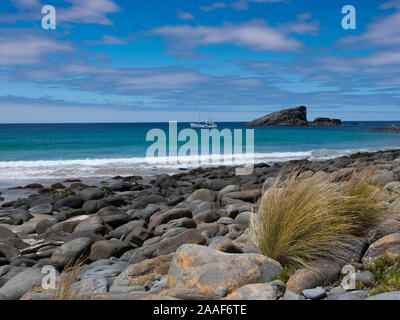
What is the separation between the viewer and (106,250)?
6.72 metres

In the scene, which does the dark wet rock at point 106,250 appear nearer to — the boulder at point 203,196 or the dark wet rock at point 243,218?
the dark wet rock at point 243,218

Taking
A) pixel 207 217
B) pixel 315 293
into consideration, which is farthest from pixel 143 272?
pixel 207 217

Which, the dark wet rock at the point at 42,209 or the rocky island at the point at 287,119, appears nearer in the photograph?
the dark wet rock at the point at 42,209

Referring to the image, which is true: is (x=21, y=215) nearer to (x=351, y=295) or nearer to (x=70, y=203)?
(x=70, y=203)

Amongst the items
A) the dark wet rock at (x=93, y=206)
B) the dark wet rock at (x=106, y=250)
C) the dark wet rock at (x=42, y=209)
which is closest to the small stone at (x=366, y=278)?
the dark wet rock at (x=106, y=250)

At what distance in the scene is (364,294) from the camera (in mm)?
3834

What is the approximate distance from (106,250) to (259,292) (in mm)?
3597

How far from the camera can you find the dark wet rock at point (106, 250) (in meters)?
6.66

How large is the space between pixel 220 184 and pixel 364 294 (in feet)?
32.1

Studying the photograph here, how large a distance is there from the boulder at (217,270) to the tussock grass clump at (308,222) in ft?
1.21

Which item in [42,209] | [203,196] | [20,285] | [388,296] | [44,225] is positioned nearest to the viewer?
[388,296]

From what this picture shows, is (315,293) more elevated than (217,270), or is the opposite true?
(217,270)

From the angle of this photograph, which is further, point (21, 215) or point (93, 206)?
point (93, 206)
